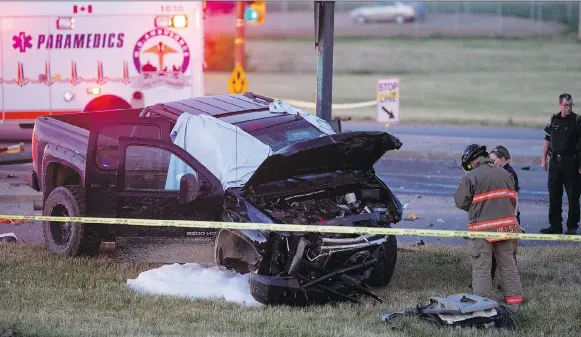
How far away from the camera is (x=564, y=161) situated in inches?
512

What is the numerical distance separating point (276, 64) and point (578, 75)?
1108 cm

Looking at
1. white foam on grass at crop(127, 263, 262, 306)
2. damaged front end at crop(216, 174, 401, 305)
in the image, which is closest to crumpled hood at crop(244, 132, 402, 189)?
damaged front end at crop(216, 174, 401, 305)

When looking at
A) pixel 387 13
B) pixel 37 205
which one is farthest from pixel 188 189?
pixel 387 13

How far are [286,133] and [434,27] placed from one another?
34474 millimetres

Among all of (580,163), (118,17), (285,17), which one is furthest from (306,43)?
(580,163)

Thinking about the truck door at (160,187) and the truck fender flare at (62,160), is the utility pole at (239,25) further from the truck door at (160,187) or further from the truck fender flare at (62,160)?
the truck door at (160,187)

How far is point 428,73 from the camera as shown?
4069 centimetres

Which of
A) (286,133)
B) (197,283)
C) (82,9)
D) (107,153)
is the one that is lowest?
(197,283)

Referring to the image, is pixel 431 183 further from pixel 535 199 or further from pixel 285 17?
pixel 285 17

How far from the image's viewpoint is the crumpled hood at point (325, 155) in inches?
365

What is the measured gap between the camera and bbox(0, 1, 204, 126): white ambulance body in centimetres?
1784

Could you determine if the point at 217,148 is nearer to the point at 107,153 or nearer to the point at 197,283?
the point at 107,153

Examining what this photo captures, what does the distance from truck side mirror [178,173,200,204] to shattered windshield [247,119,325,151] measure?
3.04ft

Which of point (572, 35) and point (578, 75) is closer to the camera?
point (578, 75)
